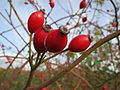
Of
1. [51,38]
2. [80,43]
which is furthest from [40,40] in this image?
[80,43]

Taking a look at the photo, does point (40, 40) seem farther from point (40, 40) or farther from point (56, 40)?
point (56, 40)

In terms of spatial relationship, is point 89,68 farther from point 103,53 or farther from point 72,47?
point 72,47

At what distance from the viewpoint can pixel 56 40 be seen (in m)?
0.94

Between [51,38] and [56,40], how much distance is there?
0.03 m

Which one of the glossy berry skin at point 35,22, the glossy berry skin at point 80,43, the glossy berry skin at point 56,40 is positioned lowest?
the glossy berry skin at point 80,43

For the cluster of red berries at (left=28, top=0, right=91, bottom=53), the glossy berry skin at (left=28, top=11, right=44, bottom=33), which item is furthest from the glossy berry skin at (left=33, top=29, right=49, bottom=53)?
the glossy berry skin at (left=28, top=11, right=44, bottom=33)

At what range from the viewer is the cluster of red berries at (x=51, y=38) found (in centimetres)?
93

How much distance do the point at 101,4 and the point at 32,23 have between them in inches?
160

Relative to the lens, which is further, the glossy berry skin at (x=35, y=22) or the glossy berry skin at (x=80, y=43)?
the glossy berry skin at (x=35, y=22)

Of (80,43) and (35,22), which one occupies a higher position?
(35,22)

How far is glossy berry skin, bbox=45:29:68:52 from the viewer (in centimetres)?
93

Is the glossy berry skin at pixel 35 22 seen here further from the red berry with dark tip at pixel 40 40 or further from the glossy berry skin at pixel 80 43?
the glossy berry skin at pixel 80 43

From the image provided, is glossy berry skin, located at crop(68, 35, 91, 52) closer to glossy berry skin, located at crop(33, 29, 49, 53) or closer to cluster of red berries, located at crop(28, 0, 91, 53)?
cluster of red berries, located at crop(28, 0, 91, 53)

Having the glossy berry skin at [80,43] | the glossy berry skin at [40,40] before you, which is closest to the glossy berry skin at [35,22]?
the glossy berry skin at [40,40]
